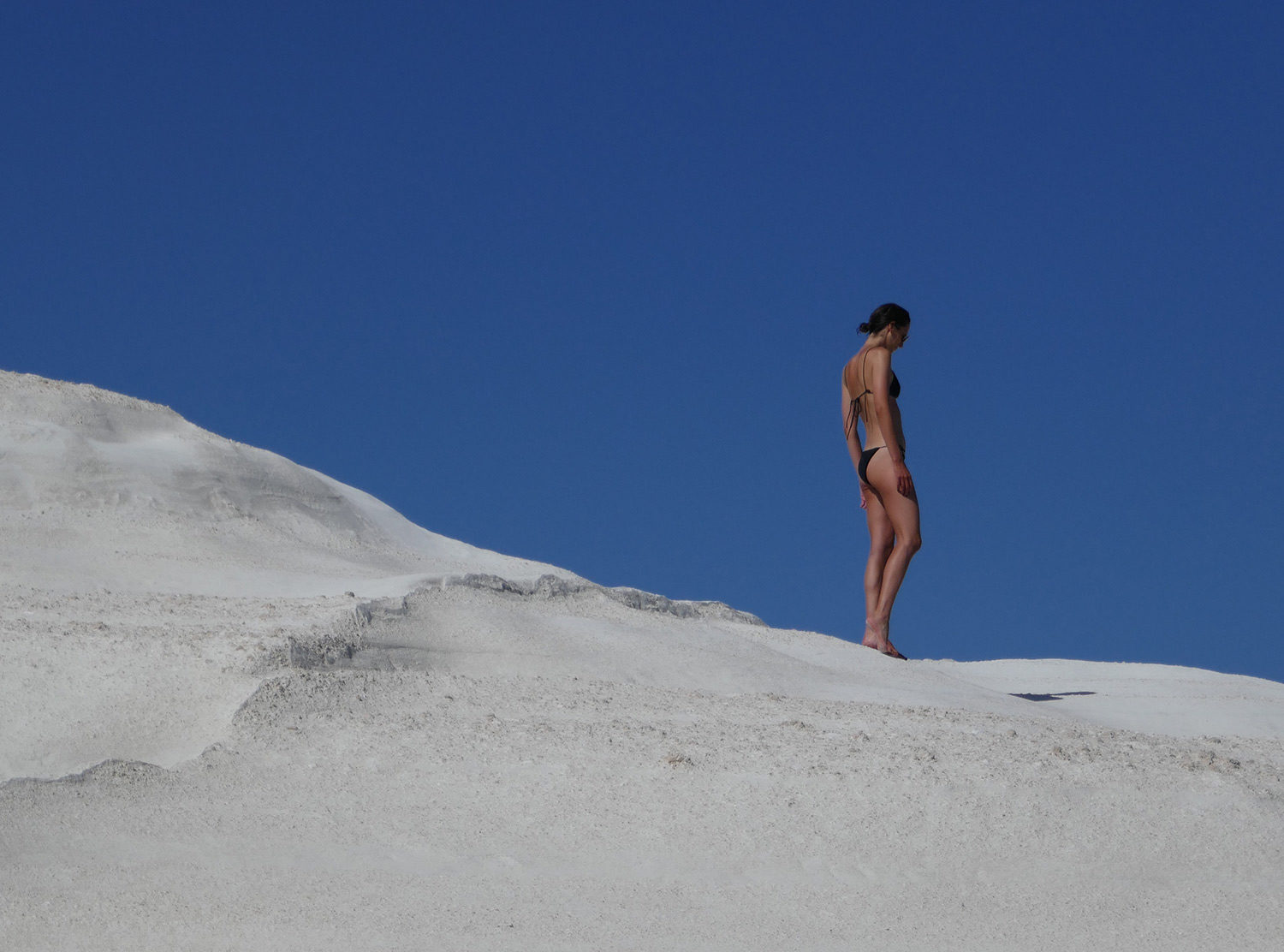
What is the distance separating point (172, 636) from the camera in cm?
666

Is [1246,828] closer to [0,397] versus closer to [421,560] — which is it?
[421,560]

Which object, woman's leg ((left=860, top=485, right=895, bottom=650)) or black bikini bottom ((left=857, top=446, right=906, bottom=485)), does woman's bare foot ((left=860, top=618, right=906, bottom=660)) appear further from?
black bikini bottom ((left=857, top=446, right=906, bottom=485))

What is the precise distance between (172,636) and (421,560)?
15.2 ft

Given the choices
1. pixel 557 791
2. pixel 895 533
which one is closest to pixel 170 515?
pixel 895 533

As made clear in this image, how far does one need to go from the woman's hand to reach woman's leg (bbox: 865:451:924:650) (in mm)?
20

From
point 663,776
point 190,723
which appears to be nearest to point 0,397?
point 190,723

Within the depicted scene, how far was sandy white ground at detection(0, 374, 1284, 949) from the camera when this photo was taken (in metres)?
4.18

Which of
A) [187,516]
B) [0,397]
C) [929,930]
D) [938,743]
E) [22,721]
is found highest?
[0,397]

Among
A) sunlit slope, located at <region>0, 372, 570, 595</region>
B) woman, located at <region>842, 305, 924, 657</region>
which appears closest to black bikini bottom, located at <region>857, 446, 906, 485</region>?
woman, located at <region>842, 305, 924, 657</region>

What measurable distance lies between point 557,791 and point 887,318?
5.39 metres

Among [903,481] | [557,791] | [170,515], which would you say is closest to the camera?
[557,791]

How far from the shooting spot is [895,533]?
9.52m

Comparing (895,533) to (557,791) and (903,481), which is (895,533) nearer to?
(903,481)

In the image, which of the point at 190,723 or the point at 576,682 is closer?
the point at 190,723
